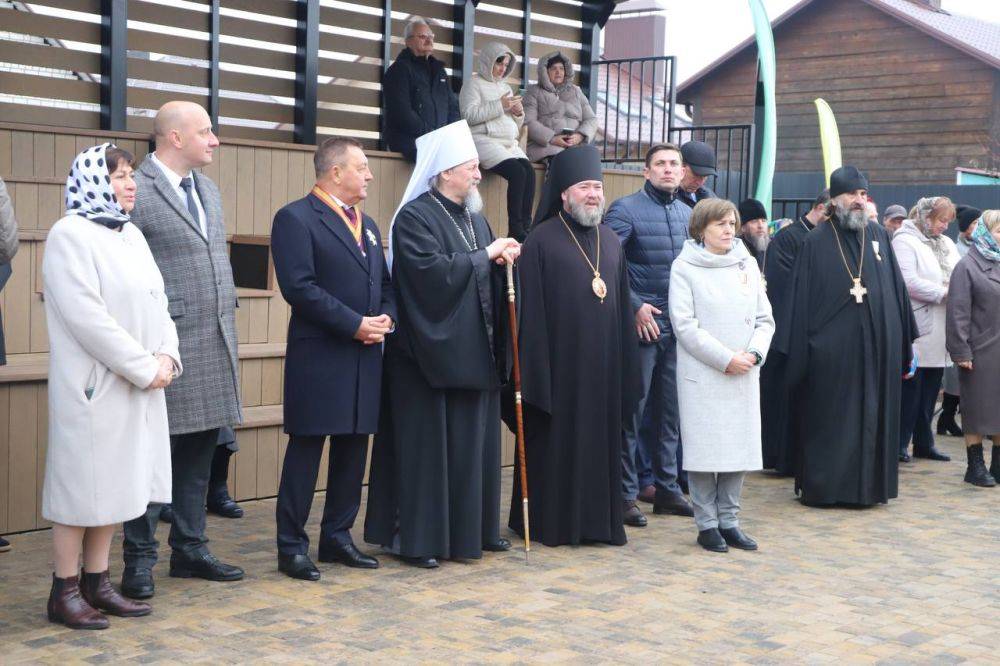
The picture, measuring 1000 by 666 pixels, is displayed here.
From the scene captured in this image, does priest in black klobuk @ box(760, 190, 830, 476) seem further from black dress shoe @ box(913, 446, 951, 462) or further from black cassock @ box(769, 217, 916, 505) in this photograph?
black dress shoe @ box(913, 446, 951, 462)

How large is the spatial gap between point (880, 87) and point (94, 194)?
79.0ft

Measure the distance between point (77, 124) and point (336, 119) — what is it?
224cm

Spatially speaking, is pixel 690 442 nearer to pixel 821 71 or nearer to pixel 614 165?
pixel 614 165

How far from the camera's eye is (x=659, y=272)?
7.25 meters

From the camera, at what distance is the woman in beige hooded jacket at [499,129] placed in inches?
389

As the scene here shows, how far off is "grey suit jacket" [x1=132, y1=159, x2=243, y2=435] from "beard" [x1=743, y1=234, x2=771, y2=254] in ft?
13.9

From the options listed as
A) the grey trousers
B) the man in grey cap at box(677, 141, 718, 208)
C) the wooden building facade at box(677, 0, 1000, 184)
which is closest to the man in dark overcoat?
the grey trousers

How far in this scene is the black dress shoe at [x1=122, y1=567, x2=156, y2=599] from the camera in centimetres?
507

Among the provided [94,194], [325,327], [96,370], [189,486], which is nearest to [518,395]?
[325,327]

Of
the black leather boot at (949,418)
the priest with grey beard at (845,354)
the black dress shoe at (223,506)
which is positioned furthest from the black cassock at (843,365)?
the black leather boot at (949,418)

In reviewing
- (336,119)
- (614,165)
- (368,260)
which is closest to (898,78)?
(614,165)

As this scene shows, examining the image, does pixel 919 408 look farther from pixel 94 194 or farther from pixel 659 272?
pixel 94 194

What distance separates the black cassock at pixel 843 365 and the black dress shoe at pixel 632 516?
125 centimetres

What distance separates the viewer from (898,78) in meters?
26.4
